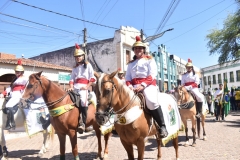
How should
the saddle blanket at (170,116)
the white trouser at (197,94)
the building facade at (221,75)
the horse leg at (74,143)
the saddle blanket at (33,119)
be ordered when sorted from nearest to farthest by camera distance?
the saddle blanket at (170,116) < the horse leg at (74,143) < the saddle blanket at (33,119) < the white trouser at (197,94) < the building facade at (221,75)

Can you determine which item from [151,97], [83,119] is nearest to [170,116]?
[151,97]

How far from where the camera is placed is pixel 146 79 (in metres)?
4.29

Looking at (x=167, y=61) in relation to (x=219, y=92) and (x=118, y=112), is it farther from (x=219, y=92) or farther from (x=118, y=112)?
(x=118, y=112)

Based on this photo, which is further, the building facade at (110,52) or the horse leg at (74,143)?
the building facade at (110,52)

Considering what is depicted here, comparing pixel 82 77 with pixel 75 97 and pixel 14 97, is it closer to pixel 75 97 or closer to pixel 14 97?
pixel 75 97

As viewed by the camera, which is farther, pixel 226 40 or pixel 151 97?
pixel 226 40

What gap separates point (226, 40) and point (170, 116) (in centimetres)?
2087

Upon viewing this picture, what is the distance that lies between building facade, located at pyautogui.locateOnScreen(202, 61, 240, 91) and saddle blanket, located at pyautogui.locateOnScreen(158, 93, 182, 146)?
40247 millimetres

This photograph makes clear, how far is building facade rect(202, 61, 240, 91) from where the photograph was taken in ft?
142

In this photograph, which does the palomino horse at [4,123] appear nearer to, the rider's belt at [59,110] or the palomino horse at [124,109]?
the rider's belt at [59,110]

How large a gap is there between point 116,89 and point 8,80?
44.9 feet

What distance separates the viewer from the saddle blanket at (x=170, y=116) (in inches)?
185

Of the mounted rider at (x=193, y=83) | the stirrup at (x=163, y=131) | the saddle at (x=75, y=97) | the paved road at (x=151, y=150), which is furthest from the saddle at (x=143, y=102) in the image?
the mounted rider at (x=193, y=83)

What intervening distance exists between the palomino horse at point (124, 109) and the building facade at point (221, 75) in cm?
4195
